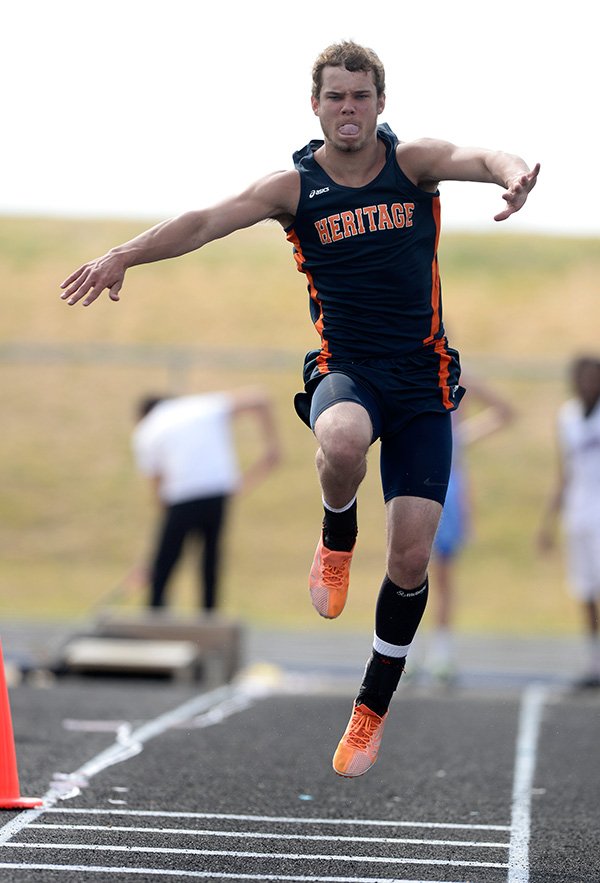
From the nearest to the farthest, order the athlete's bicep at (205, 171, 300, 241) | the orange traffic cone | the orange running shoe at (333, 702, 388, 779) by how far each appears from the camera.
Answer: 1. the athlete's bicep at (205, 171, 300, 241)
2. the orange running shoe at (333, 702, 388, 779)
3. the orange traffic cone

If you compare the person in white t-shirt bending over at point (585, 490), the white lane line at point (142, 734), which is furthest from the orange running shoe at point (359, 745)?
the person in white t-shirt bending over at point (585, 490)

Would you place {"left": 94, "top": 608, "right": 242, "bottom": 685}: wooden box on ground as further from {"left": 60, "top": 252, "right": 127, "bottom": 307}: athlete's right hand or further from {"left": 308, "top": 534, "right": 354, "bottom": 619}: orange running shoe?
{"left": 60, "top": 252, "right": 127, "bottom": 307}: athlete's right hand

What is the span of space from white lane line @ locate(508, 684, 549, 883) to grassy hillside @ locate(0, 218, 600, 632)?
7.11 metres

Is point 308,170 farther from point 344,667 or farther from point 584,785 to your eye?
point 344,667

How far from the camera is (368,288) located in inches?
208

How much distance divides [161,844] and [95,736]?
2397 mm

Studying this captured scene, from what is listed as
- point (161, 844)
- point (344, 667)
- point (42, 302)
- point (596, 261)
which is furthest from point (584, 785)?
point (596, 261)

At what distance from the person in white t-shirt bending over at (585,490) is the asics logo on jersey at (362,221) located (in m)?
5.25

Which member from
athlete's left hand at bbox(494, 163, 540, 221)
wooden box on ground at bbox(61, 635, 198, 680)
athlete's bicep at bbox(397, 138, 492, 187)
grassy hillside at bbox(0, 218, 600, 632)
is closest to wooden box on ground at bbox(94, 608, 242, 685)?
wooden box on ground at bbox(61, 635, 198, 680)

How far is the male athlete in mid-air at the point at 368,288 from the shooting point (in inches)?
202


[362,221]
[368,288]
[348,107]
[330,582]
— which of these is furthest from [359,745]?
[348,107]

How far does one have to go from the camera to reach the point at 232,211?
5207 mm

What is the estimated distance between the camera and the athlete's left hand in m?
4.66

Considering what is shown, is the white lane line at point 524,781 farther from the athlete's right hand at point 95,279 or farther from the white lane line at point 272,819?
the athlete's right hand at point 95,279
